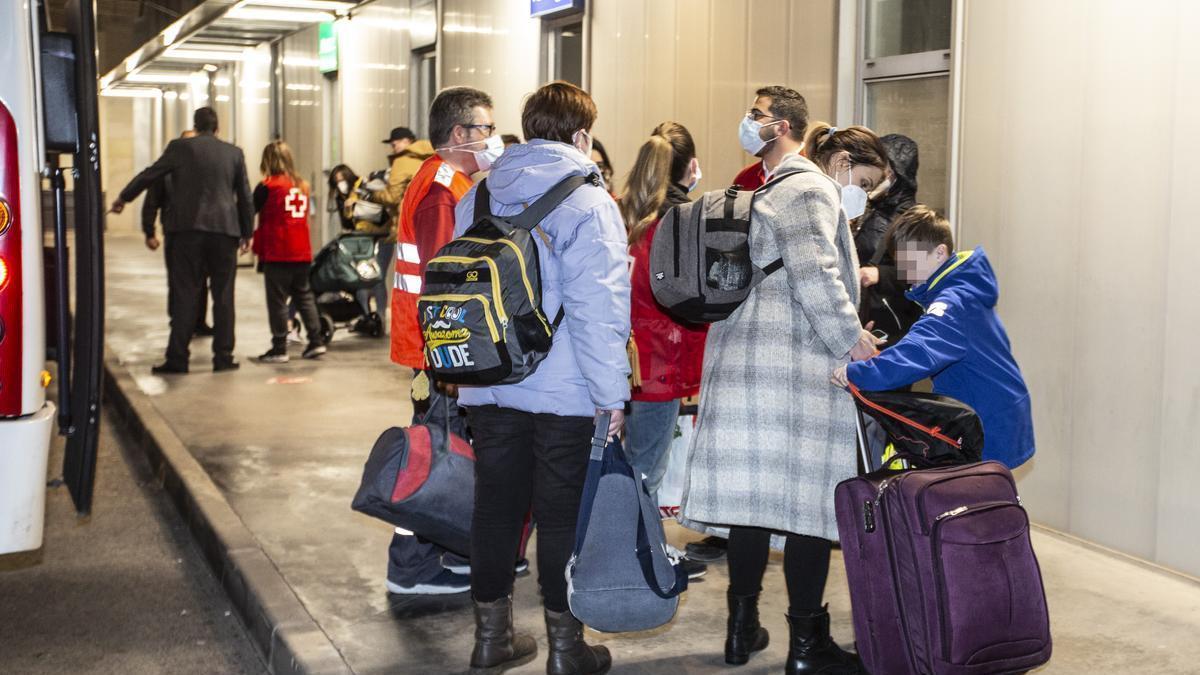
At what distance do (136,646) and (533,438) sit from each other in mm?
1884

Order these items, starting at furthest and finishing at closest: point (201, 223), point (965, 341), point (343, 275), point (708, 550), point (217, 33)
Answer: point (217, 33) → point (343, 275) → point (201, 223) → point (708, 550) → point (965, 341)

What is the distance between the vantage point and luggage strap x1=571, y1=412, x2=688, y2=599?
3.96 metres

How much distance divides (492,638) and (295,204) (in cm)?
814

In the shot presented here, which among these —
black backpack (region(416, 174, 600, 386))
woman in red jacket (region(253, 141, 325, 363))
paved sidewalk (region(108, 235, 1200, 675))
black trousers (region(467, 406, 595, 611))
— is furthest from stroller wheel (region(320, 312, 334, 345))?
black backpack (region(416, 174, 600, 386))

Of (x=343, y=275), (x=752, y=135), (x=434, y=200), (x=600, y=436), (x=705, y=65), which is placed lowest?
(x=343, y=275)

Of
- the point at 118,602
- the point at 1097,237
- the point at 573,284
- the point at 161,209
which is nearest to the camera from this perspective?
the point at 573,284

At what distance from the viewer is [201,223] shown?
10.6m

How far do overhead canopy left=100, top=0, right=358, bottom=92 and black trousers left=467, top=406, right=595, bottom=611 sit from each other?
13873mm

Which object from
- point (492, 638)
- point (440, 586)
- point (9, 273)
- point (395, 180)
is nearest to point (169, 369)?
point (395, 180)

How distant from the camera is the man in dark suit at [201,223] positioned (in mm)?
10578

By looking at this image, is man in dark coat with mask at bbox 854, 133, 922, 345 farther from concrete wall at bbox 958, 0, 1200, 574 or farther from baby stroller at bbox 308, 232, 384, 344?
baby stroller at bbox 308, 232, 384, 344

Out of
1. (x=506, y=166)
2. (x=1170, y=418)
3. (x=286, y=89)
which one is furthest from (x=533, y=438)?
(x=286, y=89)

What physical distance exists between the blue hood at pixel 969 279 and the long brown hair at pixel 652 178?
1.34 meters

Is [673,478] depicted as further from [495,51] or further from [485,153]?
[495,51]
